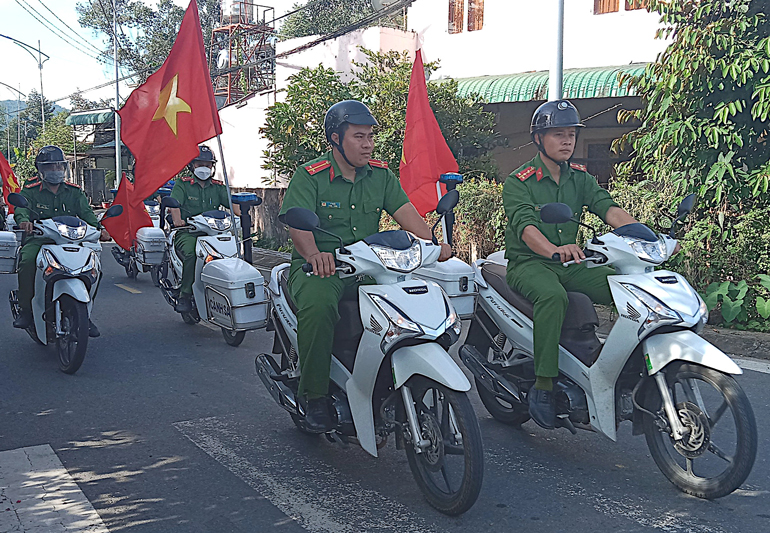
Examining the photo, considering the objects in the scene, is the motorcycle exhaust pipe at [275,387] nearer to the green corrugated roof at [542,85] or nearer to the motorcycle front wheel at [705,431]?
the motorcycle front wheel at [705,431]

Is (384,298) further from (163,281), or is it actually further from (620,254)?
(163,281)

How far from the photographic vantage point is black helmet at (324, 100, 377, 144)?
177 inches

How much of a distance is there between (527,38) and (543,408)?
1327cm

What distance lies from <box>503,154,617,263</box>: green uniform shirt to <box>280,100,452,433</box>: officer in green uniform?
→ 1.48 feet

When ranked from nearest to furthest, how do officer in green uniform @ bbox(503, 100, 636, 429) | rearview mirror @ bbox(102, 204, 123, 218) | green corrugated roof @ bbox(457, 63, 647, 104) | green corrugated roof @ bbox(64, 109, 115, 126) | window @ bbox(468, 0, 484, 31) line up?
officer in green uniform @ bbox(503, 100, 636, 429)
rearview mirror @ bbox(102, 204, 123, 218)
green corrugated roof @ bbox(457, 63, 647, 104)
window @ bbox(468, 0, 484, 31)
green corrugated roof @ bbox(64, 109, 115, 126)

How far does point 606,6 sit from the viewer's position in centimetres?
1530

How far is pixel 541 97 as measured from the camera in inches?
575

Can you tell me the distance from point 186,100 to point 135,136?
0.58 meters

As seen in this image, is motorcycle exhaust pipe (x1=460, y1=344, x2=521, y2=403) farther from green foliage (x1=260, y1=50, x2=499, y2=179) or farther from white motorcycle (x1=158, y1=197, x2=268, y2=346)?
green foliage (x1=260, y1=50, x2=499, y2=179)

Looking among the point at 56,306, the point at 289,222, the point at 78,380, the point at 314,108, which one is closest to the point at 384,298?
the point at 289,222

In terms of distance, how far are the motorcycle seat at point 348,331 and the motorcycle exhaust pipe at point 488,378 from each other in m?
0.97

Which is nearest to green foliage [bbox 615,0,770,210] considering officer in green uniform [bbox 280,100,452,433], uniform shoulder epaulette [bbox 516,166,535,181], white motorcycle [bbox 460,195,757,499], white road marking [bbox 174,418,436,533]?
uniform shoulder epaulette [bbox 516,166,535,181]

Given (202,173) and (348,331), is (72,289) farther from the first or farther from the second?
(348,331)

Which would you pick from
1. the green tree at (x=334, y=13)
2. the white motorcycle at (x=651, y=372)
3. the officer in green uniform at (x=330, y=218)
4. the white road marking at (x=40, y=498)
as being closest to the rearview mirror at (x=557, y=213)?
the white motorcycle at (x=651, y=372)
